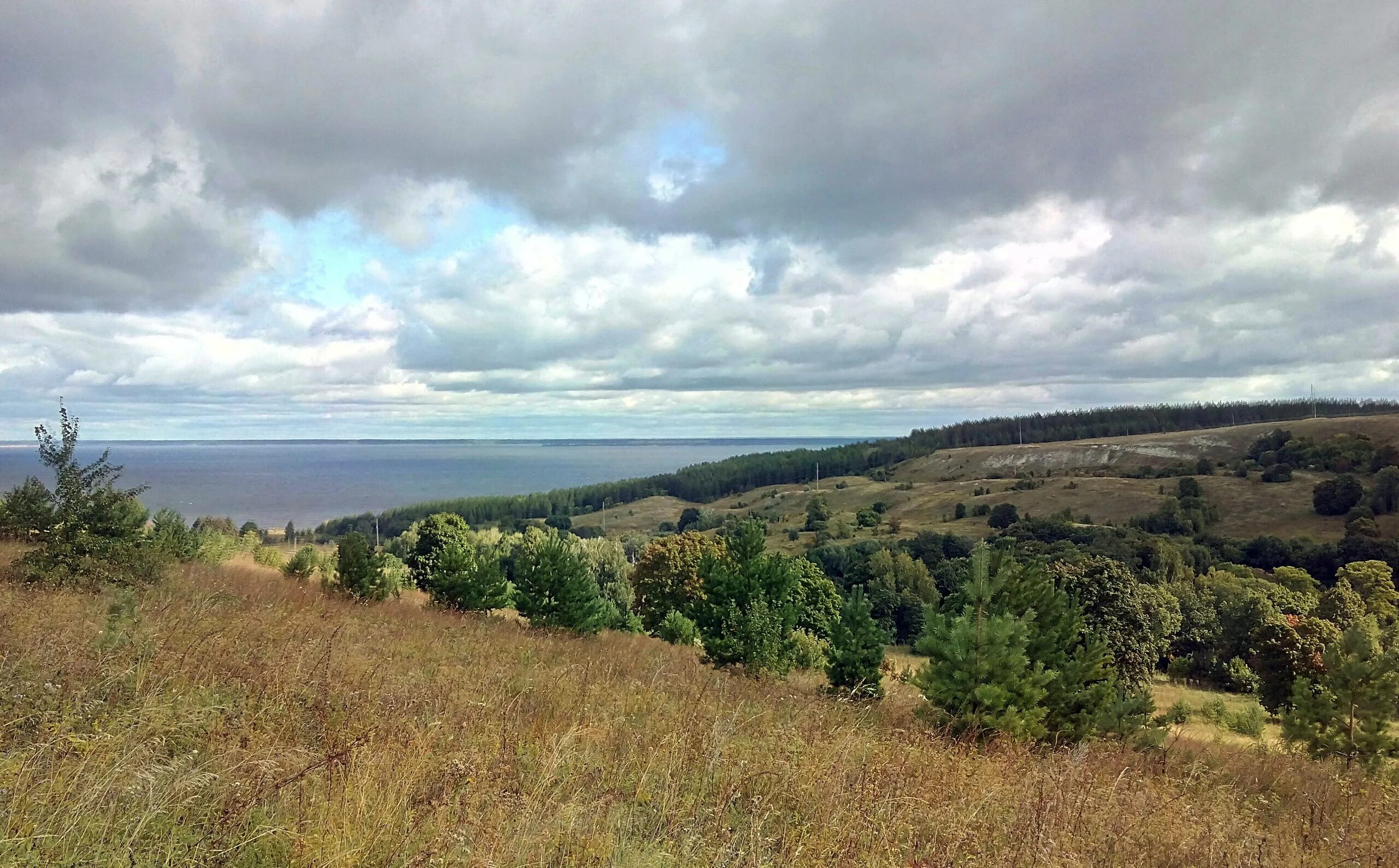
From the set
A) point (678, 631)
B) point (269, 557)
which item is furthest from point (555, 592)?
point (269, 557)

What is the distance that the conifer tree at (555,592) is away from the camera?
838 inches

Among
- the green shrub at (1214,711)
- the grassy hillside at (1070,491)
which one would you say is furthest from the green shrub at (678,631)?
the grassy hillside at (1070,491)

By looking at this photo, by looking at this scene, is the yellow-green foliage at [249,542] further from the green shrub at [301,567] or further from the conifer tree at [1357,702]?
the conifer tree at [1357,702]

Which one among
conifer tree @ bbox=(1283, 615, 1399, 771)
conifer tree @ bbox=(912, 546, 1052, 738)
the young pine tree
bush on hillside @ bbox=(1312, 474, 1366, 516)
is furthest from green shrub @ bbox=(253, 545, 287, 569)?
bush on hillside @ bbox=(1312, 474, 1366, 516)

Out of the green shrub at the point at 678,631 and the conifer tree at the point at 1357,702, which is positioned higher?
the conifer tree at the point at 1357,702

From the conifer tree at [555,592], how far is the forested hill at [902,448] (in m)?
136

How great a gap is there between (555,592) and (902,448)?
176798mm

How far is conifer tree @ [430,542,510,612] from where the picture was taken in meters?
22.8

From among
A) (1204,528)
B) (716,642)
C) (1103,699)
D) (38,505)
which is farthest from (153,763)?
(1204,528)

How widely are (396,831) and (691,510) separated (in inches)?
5437

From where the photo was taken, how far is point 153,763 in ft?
12.6

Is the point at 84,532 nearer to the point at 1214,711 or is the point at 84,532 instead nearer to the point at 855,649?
the point at 855,649

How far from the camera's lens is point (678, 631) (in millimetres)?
31172

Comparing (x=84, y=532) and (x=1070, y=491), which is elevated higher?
(x=84, y=532)
